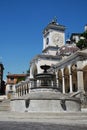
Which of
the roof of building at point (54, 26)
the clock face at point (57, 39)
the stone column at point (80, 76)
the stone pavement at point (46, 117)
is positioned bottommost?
the stone pavement at point (46, 117)

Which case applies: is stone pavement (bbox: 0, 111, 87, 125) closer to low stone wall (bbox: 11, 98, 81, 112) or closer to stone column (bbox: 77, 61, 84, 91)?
low stone wall (bbox: 11, 98, 81, 112)

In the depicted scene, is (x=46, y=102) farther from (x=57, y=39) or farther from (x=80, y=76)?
(x=57, y=39)

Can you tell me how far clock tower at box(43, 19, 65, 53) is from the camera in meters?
63.9

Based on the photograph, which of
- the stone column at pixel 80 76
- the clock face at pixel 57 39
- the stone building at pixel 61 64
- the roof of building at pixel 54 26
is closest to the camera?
the stone column at pixel 80 76

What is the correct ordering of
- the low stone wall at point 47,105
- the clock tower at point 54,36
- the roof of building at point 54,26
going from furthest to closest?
1. the roof of building at point 54,26
2. the clock tower at point 54,36
3. the low stone wall at point 47,105

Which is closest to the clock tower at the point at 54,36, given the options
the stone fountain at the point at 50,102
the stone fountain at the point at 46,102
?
the stone fountain at the point at 46,102

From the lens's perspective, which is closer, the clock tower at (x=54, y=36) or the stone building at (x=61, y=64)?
the stone building at (x=61, y=64)

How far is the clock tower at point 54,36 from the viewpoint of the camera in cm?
6393

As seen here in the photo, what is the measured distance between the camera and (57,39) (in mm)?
64938

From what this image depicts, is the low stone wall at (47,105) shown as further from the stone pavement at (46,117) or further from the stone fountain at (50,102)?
the stone pavement at (46,117)

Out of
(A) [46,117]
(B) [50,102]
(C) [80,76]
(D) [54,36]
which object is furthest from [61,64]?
(A) [46,117]

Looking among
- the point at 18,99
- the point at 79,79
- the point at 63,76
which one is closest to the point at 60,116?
the point at 18,99

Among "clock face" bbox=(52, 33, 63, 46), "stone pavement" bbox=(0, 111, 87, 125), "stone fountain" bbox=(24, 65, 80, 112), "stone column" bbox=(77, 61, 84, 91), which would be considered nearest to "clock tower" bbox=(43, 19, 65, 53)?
"clock face" bbox=(52, 33, 63, 46)

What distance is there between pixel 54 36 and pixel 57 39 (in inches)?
46.0
